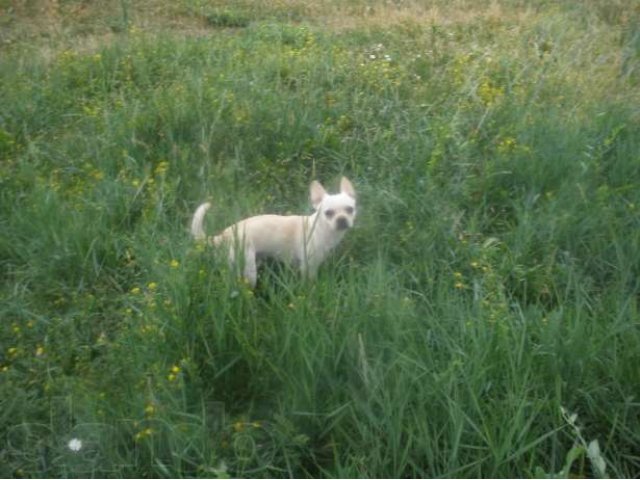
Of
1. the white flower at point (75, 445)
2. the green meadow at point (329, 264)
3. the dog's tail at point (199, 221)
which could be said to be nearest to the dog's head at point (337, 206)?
the green meadow at point (329, 264)

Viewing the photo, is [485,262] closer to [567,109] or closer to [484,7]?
[567,109]

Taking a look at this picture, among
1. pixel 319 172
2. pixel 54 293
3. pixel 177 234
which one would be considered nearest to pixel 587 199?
pixel 319 172

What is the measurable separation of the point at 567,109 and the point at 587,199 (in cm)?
129

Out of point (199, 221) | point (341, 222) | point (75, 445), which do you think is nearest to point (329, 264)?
point (341, 222)

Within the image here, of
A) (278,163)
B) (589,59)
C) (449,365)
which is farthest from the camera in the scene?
(589,59)

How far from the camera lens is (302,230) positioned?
4414 millimetres

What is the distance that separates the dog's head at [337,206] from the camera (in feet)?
14.1

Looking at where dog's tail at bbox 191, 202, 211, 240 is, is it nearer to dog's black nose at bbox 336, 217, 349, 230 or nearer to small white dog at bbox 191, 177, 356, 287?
small white dog at bbox 191, 177, 356, 287

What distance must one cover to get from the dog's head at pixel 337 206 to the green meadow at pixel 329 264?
0.69ft

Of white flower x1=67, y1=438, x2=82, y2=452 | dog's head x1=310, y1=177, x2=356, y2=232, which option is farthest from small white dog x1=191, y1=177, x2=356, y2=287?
white flower x1=67, y1=438, x2=82, y2=452

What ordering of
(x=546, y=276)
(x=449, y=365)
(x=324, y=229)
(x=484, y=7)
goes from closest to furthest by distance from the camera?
(x=449, y=365) < (x=546, y=276) < (x=324, y=229) < (x=484, y=7)

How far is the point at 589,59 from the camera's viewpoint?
21.9 feet

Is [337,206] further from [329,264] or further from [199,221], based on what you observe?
[199,221]

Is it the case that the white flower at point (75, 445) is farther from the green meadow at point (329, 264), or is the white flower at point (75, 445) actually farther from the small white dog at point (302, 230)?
the small white dog at point (302, 230)
